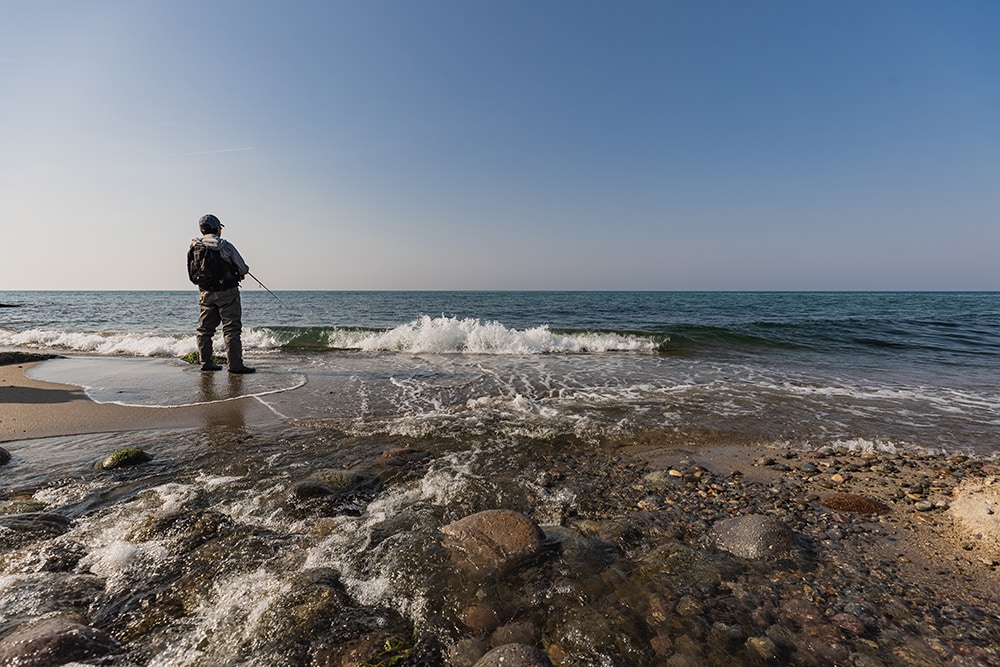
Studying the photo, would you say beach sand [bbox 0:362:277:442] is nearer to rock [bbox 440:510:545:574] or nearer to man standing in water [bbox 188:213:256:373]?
man standing in water [bbox 188:213:256:373]

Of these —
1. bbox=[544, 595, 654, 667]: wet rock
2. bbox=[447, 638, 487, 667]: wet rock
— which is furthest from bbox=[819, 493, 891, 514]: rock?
bbox=[447, 638, 487, 667]: wet rock

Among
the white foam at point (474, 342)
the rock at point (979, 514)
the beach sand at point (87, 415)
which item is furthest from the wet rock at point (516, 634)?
the white foam at point (474, 342)

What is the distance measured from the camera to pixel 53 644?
5.86 ft

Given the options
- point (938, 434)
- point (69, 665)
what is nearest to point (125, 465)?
point (69, 665)

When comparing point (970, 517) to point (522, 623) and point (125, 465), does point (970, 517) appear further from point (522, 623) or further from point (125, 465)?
point (125, 465)

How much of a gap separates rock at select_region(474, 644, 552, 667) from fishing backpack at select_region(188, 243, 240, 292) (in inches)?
349

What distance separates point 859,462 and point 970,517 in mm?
1498

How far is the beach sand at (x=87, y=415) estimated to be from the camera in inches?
198

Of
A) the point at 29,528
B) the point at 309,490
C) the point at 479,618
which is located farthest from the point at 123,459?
the point at 479,618

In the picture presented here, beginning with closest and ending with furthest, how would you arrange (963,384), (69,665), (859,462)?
(69,665), (859,462), (963,384)

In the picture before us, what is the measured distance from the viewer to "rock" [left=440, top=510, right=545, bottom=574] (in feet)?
8.44

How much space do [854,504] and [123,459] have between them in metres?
6.92

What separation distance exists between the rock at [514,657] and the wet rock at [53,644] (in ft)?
5.81

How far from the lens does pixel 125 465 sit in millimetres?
3920
